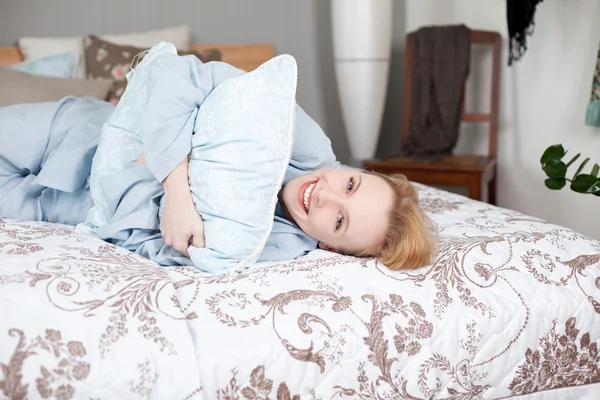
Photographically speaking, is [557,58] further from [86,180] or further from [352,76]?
[86,180]

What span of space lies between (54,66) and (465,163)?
1744mm

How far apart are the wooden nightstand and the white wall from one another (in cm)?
8

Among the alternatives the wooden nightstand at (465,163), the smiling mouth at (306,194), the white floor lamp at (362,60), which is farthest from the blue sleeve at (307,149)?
the white floor lamp at (362,60)

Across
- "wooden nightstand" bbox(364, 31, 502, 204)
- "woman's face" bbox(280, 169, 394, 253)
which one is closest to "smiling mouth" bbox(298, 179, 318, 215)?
"woman's face" bbox(280, 169, 394, 253)

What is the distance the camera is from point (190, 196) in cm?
151

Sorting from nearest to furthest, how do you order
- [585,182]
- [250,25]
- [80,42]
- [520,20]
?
[585,182]
[520,20]
[80,42]
[250,25]

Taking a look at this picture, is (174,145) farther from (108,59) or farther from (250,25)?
(250,25)

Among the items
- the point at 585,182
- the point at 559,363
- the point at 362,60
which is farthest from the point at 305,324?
the point at 362,60

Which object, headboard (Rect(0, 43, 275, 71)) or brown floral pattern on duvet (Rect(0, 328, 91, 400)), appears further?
headboard (Rect(0, 43, 275, 71))

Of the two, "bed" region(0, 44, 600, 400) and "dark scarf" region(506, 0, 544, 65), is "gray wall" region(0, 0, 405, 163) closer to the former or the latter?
"dark scarf" region(506, 0, 544, 65)

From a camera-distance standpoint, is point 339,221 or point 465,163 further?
point 465,163

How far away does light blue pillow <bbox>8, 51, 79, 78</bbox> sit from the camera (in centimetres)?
280

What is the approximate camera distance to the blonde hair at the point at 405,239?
147 centimetres

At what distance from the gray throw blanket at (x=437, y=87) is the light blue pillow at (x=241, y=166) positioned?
175 cm
